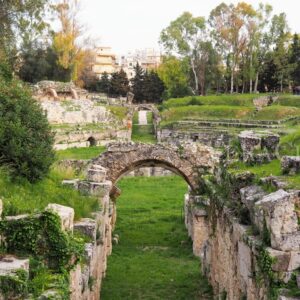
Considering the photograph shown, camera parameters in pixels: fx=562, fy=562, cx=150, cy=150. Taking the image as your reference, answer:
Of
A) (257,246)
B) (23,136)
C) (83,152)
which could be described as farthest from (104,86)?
A: (257,246)

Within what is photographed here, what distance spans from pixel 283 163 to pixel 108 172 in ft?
30.1

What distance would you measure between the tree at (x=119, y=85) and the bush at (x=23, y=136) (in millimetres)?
55261

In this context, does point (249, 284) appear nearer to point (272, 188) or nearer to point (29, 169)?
point (272, 188)

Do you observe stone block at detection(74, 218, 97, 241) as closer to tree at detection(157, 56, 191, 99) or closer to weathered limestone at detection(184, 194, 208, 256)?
weathered limestone at detection(184, 194, 208, 256)

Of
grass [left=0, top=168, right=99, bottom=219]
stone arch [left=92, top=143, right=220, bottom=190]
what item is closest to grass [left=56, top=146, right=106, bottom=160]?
stone arch [left=92, top=143, right=220, bottom=190]

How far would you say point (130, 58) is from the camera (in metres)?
136

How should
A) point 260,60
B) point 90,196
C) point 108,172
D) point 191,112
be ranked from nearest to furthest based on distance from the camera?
point 90,196 → point 108,172 → point 191,112 → point 260,60

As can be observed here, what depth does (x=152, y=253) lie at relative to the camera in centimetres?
1745

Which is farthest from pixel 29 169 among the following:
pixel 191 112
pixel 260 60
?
pixel 260 60

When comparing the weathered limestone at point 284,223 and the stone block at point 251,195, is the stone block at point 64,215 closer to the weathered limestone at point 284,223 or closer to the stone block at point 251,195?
the stone block at point 251,195

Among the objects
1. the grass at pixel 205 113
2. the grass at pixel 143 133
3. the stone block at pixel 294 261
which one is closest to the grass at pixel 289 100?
the grass at pixel 205 113

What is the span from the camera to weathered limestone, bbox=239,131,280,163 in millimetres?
11492

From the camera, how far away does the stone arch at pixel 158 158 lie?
17844 millimetres

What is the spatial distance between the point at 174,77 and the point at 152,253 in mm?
43694
